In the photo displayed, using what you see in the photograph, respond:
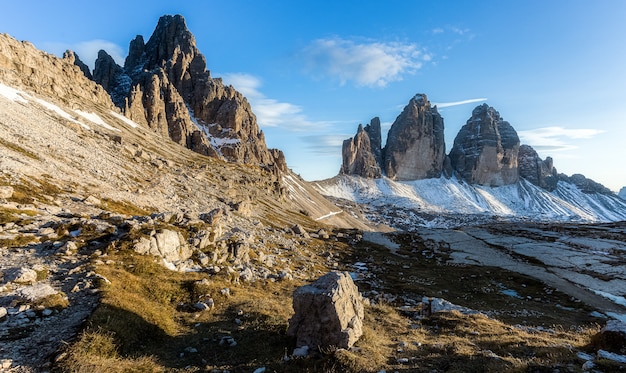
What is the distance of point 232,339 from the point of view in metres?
15.4

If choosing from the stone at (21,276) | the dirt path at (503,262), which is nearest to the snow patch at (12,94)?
the stone at (21,276)

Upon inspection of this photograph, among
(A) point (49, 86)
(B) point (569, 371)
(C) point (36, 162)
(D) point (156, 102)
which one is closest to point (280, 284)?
(B) point (569, 371)

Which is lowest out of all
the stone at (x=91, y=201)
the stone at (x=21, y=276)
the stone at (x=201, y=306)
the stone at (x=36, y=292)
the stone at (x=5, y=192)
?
the stone at (x=201, y=306)

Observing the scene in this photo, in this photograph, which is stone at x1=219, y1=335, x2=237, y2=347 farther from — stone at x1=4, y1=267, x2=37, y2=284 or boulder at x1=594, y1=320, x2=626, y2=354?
boulder at x1=594, y1=320, x2=626, y2=354

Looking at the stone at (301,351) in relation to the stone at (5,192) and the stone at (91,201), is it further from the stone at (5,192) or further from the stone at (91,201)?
the stone at (91,201)

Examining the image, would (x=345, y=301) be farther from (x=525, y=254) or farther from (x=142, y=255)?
(x=525, y=254)

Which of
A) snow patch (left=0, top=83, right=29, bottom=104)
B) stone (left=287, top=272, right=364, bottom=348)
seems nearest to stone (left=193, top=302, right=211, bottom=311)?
stone (left=287, top=272, right=364, bottom=348)

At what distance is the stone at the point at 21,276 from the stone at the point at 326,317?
13.2 m

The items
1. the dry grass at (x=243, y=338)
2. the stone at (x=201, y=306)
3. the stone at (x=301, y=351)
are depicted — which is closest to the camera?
the dry grass at (x=243, y=338)

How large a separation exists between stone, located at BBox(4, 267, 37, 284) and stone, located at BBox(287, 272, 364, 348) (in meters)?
13.2

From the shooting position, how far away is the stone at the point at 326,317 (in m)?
14.1

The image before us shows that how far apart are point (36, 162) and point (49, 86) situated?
76419 millimetres

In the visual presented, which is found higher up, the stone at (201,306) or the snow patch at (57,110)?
the snow patch at (57,110)

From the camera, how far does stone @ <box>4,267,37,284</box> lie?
50.3ft
